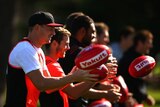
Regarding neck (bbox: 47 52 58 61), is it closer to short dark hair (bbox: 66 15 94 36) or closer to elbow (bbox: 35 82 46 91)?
short dark hair (bbox: 66 15 94 36)

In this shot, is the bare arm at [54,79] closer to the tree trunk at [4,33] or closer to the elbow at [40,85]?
the elbow at [40,85]

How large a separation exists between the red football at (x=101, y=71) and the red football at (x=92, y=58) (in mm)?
92

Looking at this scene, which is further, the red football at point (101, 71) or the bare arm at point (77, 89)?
the bare arm at point (77, 89)

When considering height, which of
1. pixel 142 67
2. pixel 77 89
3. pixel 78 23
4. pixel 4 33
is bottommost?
pixel 4 33

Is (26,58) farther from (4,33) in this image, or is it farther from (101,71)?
(4,33)

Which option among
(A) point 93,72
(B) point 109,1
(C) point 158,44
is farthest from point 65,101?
(B) point 109,1

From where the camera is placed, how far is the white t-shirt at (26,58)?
27.5ft

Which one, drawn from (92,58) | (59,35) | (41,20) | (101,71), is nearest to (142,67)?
(59,35)

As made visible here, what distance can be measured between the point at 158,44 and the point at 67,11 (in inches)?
340

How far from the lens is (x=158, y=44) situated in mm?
25469

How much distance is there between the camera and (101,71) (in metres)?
8.65

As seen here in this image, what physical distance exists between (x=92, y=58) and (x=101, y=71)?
26 cm

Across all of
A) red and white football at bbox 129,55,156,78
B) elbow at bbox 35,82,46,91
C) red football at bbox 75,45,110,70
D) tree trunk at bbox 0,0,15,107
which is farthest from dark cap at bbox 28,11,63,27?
tree trunk at bbox 0,0,15,107

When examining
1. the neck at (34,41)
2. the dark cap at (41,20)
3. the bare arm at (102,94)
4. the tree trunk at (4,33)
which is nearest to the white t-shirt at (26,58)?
the neck at (34,41)
